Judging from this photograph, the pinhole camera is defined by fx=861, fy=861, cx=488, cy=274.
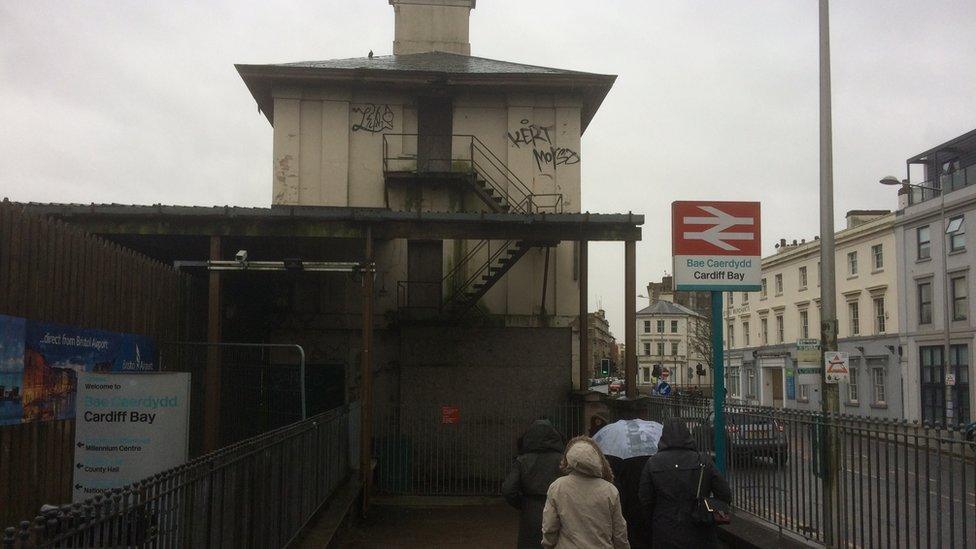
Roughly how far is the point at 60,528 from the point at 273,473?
458 centimetres

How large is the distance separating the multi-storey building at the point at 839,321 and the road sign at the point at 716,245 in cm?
2606

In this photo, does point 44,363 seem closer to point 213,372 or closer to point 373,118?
point 213,372

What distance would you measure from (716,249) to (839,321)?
4468cm

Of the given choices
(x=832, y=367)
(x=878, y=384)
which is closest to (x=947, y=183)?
(x=878, y=384)

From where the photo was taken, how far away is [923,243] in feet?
137

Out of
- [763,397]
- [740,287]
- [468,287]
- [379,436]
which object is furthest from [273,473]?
[763,397]

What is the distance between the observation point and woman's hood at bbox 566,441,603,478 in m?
6.03

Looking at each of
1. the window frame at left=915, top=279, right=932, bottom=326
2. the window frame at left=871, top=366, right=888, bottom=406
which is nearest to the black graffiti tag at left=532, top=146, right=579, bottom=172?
the window frame at left=915, top=279, right=932, bottom=326

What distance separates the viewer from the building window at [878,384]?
45875 millimetres

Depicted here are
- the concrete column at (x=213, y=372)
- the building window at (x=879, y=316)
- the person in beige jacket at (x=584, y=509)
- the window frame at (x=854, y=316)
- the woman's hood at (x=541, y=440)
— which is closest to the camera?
the person in beige jacket at (x=584, y=509)

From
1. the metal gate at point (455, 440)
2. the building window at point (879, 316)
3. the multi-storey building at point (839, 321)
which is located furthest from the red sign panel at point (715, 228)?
the building window at point (879, 316)

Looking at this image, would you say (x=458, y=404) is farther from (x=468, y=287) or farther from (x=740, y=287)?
(x=740, y=287)

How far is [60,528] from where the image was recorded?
11.9ft

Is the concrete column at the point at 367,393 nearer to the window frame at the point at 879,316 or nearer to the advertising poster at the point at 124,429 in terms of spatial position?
the advertising poster at the point at 124,429
